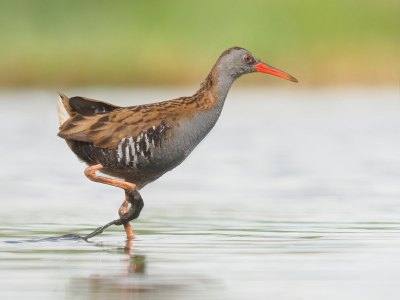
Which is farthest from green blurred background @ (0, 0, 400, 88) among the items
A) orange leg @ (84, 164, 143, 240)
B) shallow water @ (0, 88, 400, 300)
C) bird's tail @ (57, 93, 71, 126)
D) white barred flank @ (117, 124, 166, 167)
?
white barred flank @ (117, 124, 166, 167)

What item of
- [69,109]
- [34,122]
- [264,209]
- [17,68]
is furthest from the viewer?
[17,68]

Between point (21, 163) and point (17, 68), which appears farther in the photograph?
point (17, 68)

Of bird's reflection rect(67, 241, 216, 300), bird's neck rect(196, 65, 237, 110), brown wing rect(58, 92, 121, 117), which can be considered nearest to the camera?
bird's reflection rect(67, 241, 216, 300)

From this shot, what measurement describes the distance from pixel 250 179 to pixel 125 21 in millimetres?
16753

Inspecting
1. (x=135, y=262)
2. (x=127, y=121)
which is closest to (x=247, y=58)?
(x=127, y=121)

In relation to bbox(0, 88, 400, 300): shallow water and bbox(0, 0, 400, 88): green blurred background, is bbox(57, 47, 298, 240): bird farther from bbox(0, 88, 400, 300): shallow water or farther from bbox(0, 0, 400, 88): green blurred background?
bbox(0, 0, 400, 88): green blurred background

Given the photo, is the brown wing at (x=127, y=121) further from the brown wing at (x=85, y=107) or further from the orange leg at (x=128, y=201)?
the orange leg at (x=128, y=201)

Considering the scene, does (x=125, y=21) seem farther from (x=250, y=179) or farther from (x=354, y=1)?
(x=250, y=179)

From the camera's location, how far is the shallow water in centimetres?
579

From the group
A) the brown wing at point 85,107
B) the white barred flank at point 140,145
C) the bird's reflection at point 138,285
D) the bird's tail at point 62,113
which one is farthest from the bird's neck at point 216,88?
the bird's reflection at point 138,285

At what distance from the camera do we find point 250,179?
38.1 feet

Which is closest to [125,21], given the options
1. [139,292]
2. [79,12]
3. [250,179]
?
[79,12]

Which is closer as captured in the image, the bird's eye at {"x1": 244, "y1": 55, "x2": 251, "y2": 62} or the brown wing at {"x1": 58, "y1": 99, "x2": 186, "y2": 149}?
the brown wing at {"x1": 58, "y1": 99, "x2": 186, "y2": 149}

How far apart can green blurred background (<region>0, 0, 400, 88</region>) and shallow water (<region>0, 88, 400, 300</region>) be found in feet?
21.2
